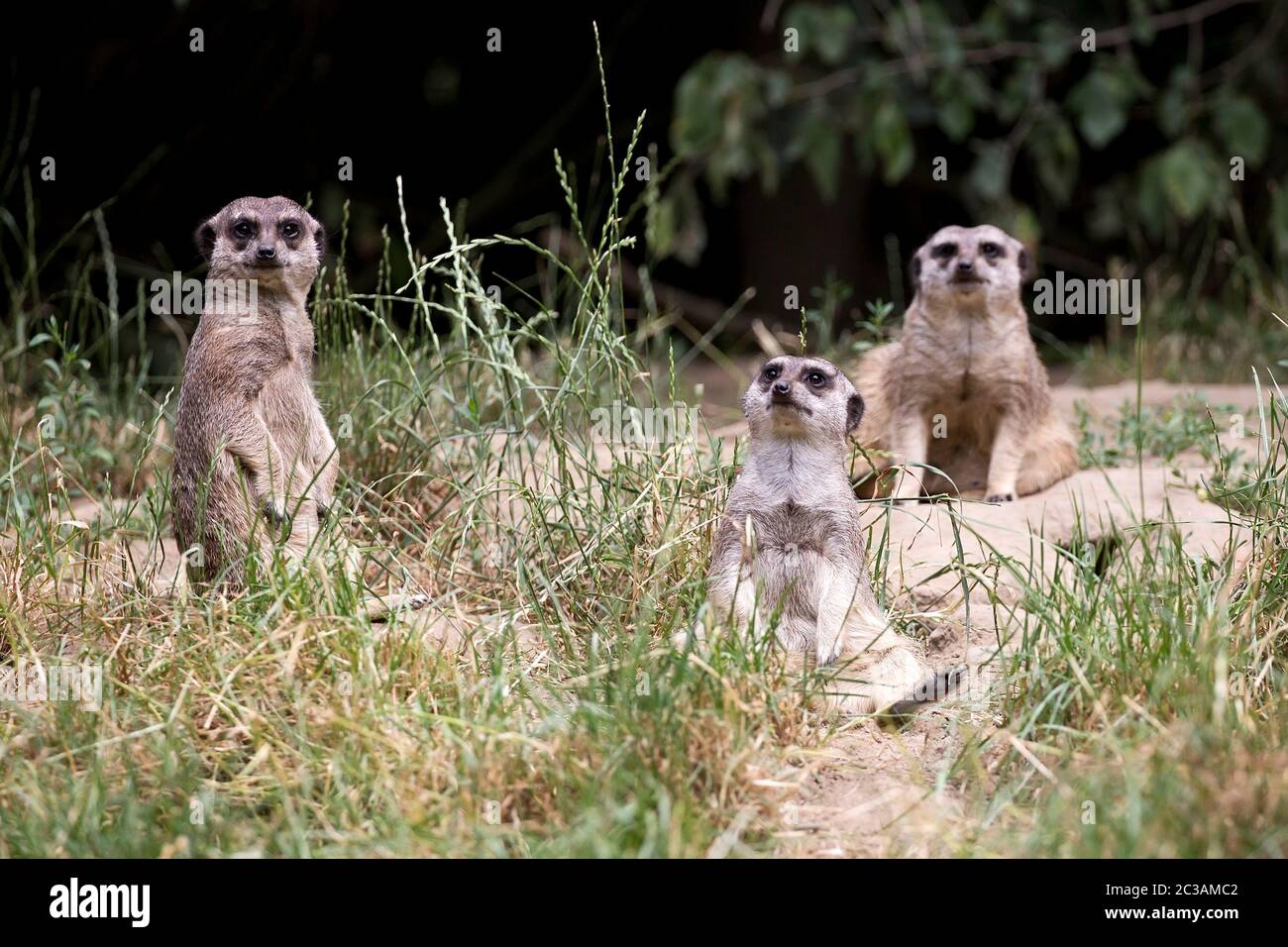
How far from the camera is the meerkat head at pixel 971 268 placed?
165 inches

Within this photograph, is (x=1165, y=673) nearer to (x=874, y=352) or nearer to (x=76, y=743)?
(x=76, y=743)

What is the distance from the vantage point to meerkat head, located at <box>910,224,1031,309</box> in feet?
13.7

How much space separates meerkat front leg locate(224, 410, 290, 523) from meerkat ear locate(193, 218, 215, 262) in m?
0.43

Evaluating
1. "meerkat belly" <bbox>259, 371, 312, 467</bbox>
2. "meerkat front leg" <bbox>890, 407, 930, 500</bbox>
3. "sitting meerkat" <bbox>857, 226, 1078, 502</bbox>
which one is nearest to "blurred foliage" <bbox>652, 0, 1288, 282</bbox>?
"sitting meerkat" <bbox>857, 226, 1078, 502</bbox>

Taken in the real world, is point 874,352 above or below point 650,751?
above

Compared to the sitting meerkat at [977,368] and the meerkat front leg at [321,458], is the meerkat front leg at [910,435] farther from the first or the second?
the meerkat front leg at [321,458]

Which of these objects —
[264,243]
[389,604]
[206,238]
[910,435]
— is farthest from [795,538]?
[206,238]

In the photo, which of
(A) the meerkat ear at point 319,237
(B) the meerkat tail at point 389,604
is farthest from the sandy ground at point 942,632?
(A) the meerkat ear at point 319,237

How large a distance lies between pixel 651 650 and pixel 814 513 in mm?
552

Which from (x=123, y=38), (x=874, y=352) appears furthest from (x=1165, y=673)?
(x=123, y=38)

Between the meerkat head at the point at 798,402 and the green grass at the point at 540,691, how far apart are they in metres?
0.28

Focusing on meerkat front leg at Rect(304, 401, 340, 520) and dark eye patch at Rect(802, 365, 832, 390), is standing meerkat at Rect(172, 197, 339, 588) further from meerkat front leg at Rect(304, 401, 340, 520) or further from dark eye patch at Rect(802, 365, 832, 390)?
dark eye patch at Rect(802, 365, 832, 390)

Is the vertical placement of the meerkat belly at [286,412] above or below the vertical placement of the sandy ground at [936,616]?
above

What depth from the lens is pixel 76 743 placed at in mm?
2598
